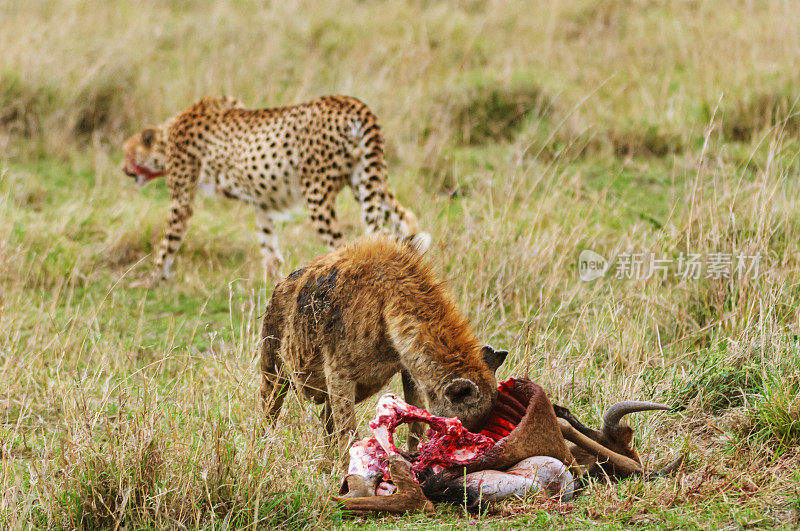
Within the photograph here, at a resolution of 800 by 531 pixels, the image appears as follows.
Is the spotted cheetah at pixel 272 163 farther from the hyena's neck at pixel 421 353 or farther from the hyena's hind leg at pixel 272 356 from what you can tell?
the hyena's neck at pixel 421 353

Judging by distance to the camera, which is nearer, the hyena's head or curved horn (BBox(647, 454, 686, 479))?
the hyena's head

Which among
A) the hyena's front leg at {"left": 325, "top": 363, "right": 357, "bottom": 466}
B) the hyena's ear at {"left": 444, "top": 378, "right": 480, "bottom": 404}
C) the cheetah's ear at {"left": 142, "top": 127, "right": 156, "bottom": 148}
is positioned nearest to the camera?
the hyena's ear at {"left": 444, "top": 378, "right": 480, "bottom": 404}

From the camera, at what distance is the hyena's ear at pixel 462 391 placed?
2.97 meters

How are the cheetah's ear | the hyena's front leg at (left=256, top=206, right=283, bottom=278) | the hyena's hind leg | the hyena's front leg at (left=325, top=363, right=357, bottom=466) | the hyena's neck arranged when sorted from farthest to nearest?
the cheetah's ear, the hyena's front leg at (left=256, top=206, right=283, bottom=278), the hyena's hind leg, the hyena's front leg at (left=325, top=363, right=357, bottom=466), the hyena's neck

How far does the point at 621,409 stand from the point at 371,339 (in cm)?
84

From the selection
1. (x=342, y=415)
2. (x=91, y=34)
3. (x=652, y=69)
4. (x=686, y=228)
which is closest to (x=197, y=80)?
(x=91, y=34)

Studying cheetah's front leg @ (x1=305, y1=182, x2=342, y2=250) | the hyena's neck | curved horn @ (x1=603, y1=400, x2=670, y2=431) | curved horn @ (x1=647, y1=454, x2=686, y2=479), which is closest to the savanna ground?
curved horn @ (x1=647, y1=454, x2=686, y2=479)

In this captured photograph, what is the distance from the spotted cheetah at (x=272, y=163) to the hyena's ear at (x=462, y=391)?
9.51 feet

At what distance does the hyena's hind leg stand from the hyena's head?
2.39 ft

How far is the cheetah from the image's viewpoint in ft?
10.2

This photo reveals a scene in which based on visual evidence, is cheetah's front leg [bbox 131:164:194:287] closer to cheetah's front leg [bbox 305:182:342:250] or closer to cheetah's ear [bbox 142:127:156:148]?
cheetah's ear [bbox 142:127:156:148]

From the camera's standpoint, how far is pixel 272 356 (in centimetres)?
364

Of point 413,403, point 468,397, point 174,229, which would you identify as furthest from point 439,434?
point 174,229

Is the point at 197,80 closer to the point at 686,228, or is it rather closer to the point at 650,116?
the point at 650,116
